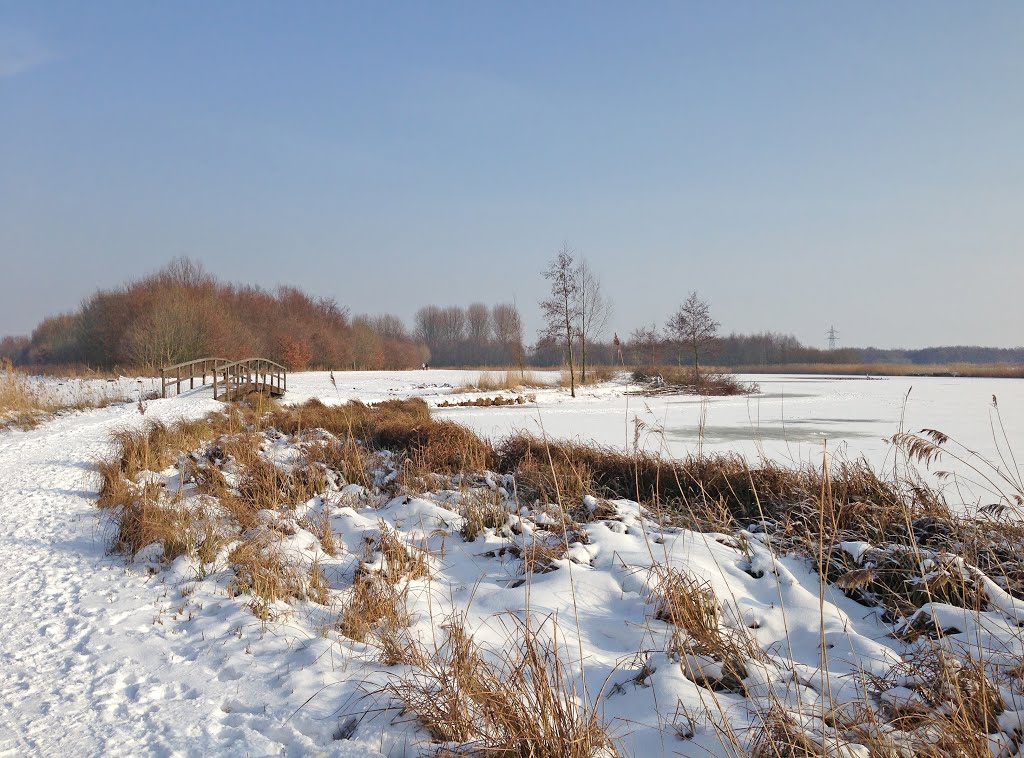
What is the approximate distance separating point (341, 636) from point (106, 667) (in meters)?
1.11

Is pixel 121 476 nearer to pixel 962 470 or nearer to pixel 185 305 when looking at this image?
pixel 962 470

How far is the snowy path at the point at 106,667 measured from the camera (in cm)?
249

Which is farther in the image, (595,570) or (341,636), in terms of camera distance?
(595,570)

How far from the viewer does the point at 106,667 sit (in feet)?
10.1

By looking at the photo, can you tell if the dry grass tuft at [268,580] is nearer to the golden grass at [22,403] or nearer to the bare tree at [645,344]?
the golden grass at [22,403]

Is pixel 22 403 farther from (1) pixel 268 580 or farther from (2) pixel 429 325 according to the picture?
(2) pixel 429 325

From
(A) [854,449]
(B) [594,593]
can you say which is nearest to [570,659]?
(B) [594,593]

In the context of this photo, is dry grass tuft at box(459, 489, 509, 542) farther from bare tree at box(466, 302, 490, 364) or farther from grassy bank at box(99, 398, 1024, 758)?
bare tree at box(466, 302, 490, 364)

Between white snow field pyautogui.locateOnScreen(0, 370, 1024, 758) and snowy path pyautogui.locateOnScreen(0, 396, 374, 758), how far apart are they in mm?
11

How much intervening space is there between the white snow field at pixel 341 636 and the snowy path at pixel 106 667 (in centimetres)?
1

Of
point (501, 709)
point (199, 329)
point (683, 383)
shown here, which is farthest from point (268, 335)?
point (501, 709)

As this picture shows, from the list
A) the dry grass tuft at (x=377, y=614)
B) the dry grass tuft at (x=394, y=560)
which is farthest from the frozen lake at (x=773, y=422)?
the dry grass tuft at (x=377, y=614)

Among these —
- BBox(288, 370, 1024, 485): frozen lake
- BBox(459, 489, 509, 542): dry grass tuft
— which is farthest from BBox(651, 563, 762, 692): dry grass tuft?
BBox(459, 489, 509, 542): dry grass tuft

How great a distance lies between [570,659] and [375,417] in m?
9.15
